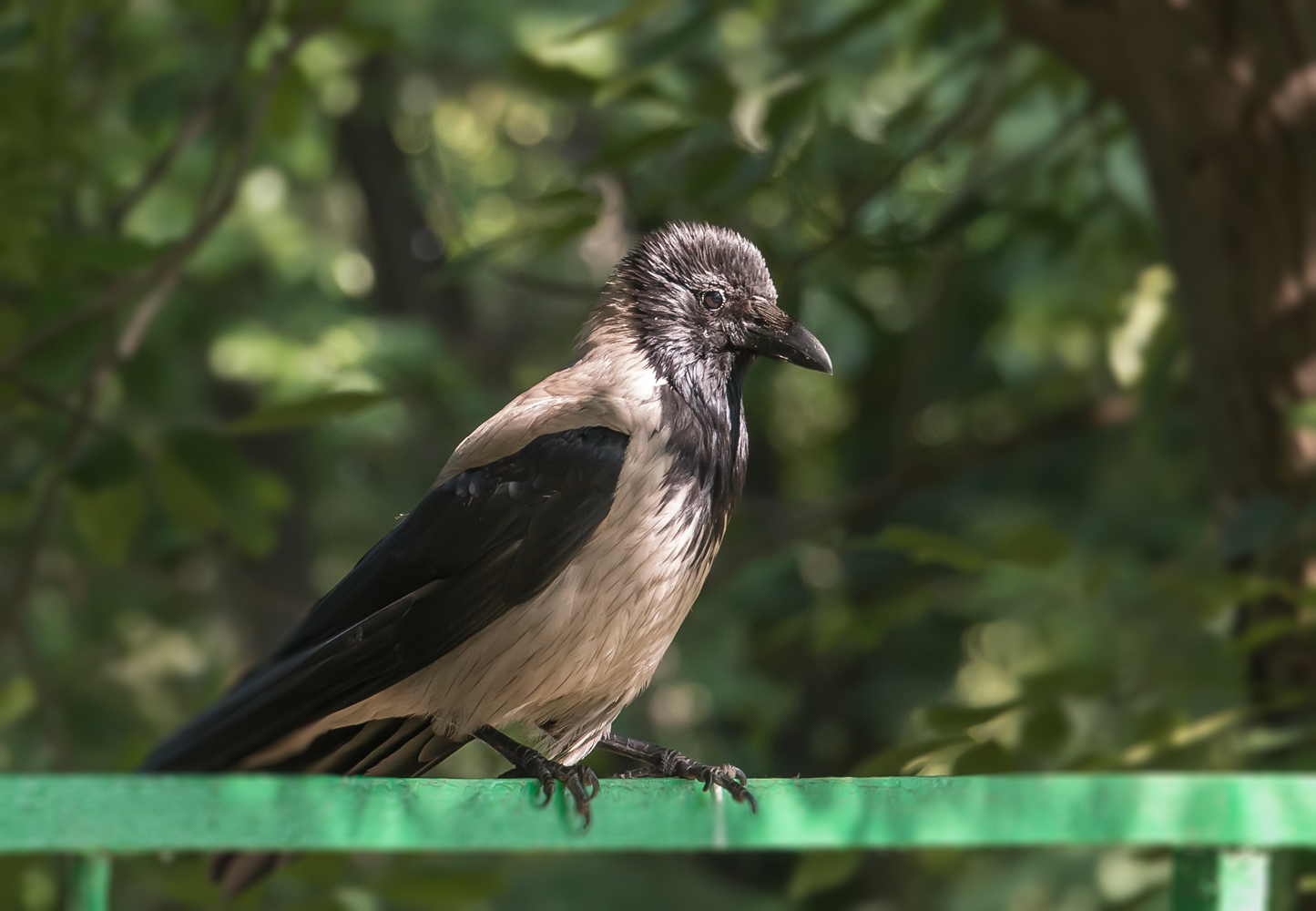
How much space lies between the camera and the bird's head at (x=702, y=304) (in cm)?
148

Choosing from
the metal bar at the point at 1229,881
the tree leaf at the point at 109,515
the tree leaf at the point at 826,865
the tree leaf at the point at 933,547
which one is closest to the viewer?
the metal bar at the point at 1229,881

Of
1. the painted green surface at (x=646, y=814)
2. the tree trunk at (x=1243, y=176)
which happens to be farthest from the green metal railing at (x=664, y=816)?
the tree trunk at (x=1243, y=176)

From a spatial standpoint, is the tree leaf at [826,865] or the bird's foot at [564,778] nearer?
the bird's foot at [564,778]

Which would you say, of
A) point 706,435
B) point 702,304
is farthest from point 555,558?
point 702,304

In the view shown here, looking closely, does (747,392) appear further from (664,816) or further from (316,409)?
(664,816)

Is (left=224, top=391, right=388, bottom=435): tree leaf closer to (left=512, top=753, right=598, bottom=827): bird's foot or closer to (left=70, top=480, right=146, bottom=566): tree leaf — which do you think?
(left=512, top=753, right=598, bottom=827): bird's foot

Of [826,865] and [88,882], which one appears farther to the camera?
[826,865]

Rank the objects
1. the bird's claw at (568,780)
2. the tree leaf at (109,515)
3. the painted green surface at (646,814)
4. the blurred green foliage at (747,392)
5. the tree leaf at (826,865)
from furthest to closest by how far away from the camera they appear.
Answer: the tree leaf at (109,515) → the blurred green foliage at (747,392) → the tree leaf at (826,865) → the bird's claw at (568,780) → the painted green surface at (646,814)

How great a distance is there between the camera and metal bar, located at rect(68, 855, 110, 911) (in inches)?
52.0

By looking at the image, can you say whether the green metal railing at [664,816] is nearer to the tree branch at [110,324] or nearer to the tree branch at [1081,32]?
the tree branch at [110,324]

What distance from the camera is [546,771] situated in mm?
1475

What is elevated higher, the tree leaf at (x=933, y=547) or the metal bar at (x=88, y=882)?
the tree leaf at (x=933, y=547)

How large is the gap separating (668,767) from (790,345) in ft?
1.70

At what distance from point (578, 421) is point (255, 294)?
3.19m
